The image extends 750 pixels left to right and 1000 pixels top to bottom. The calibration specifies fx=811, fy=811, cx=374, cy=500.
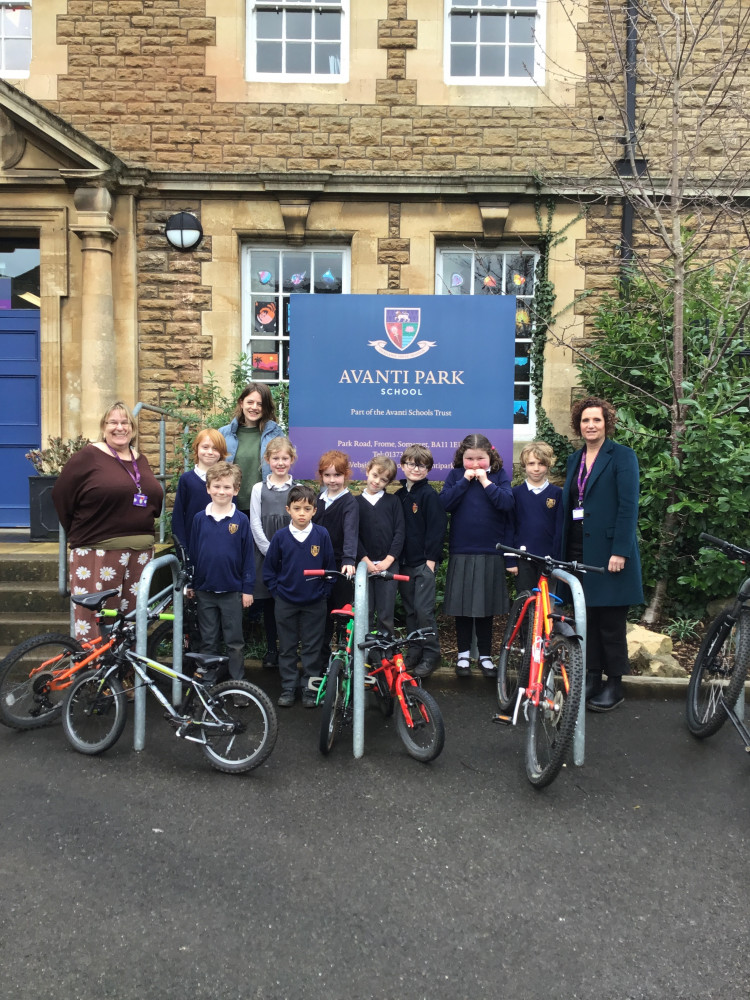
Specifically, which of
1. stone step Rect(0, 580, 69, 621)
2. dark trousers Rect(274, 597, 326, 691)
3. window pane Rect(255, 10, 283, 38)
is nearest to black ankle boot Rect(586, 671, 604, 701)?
dark trousers Rect(274, 597, 326, 691)

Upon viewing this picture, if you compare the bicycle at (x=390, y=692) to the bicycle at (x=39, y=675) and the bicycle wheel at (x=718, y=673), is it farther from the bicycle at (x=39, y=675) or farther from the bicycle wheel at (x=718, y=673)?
the bicycle wheel at (x=718, y=673)

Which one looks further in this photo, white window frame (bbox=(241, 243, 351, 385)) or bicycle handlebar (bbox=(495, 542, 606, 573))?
white window frame (bbox=(241, 243, 351, 385))

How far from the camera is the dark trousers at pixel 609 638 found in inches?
199

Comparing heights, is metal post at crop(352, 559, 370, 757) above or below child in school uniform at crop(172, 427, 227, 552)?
below

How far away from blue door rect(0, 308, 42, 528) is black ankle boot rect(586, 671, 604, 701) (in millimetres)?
6112

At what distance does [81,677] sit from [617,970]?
301 centimetres

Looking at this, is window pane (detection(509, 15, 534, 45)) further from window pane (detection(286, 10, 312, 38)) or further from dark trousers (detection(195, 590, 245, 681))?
dark trousers (detection(195, 590, 245, 681))

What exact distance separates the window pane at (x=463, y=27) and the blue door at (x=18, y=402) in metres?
5.34

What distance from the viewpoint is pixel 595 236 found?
8.57 meters

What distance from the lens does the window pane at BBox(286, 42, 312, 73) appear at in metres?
8.62

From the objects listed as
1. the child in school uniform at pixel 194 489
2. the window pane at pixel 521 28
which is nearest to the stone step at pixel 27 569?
the child in school uniform at pixel 194 489

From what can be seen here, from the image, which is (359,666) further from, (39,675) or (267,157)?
(267,157)

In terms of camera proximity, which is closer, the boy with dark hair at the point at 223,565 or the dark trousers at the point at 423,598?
the boy with dark hair at the point at 223,565

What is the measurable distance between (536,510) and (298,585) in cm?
169
